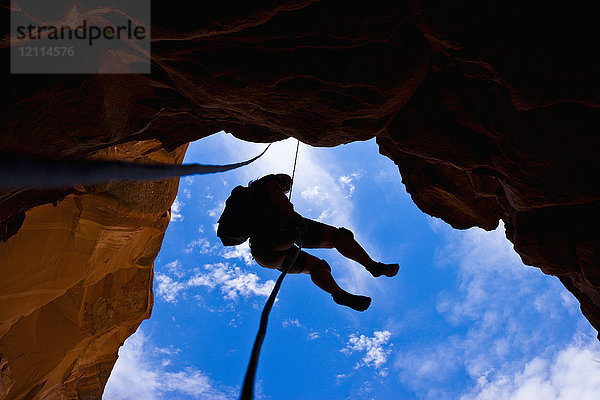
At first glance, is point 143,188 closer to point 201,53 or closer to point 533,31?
point 201,53

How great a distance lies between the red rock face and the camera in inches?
84.4

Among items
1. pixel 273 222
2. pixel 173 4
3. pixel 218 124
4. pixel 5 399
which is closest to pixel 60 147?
pixel 218 124

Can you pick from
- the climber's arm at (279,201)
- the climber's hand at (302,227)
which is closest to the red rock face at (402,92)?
the climber's arm at (279,201)

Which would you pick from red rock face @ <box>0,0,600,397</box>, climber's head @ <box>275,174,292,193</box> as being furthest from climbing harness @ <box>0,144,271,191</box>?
climber's head @ <box>275,174,292,193</box>

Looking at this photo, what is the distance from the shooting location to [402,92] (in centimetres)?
296

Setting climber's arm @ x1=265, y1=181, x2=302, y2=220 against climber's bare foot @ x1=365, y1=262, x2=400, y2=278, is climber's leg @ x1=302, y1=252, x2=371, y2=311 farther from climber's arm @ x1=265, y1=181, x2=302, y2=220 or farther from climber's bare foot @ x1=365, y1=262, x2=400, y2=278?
climber's arm @ x1=265, y1=181, x2=302, y2=220

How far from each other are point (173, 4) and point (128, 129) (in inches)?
85.2

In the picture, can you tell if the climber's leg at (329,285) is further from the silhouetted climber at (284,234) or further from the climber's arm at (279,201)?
the climber's arm at (279,201)

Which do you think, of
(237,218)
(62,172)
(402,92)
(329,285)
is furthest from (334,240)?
(62,172)

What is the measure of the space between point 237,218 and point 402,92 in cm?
254

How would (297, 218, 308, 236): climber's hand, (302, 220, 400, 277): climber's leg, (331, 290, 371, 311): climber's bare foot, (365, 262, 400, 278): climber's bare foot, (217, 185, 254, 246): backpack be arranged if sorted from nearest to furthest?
(331, 290, 371, 311): climber's bare foot < (365, 262, 400, 278): climber's bare foot < (297, 218, 308, 236): climber's hand < (302, 220, 400, 277): climber's leg < (217, 185, 254, 246): backpack

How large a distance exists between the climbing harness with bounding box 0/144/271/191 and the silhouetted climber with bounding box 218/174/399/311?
9.49 ft

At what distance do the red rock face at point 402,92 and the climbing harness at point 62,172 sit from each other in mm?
1832

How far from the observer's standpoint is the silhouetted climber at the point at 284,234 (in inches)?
155
